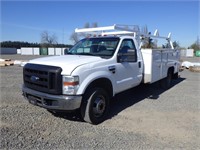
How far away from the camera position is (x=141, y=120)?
16.7ft

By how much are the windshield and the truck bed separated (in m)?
1.34

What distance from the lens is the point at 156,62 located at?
712cm

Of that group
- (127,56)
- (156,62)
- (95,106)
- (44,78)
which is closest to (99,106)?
(95,106)

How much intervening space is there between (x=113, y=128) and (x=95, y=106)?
25.5 inches

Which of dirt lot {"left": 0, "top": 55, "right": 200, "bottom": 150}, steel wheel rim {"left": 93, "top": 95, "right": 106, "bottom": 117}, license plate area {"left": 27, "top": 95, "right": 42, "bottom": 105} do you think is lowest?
dirt lot {"left": 0, "top": 55, "right": 200, "bottom": 150}

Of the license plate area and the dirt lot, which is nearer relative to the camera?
the dirt lot

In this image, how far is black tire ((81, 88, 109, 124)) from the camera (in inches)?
180

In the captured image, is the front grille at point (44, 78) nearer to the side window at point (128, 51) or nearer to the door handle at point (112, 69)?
the door handle at point (112, 69)

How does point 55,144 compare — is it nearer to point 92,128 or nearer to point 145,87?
point 92,128

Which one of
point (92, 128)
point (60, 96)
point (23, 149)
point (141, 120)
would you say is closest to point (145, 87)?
point (141, 120)

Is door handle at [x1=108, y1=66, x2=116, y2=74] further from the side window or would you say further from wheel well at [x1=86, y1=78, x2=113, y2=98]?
the side window

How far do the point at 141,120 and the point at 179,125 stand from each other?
872mm

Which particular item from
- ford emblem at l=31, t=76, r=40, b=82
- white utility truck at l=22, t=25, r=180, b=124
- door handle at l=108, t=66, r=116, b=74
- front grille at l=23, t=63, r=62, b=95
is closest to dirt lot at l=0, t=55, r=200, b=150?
white utility truck at l=22, t=25, r=180, b=124

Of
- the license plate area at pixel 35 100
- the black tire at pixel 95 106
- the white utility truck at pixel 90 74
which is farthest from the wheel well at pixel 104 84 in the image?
the license plate area at pixel 35 100
